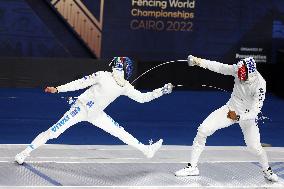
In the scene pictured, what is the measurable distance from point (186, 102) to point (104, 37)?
2268 millimetres

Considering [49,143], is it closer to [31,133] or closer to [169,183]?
[31,133]

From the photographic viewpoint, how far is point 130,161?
877cm

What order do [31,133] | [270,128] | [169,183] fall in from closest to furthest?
[169,183], [31,133], [270,128]

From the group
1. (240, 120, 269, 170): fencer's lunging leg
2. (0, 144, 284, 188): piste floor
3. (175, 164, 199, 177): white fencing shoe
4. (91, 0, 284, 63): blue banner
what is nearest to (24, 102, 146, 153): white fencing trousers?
(0, 144, 284, 188): piste floor

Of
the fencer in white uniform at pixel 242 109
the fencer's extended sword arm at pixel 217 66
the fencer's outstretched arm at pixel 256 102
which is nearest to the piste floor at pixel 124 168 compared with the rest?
the fencer in white uniform at pixel 242 109

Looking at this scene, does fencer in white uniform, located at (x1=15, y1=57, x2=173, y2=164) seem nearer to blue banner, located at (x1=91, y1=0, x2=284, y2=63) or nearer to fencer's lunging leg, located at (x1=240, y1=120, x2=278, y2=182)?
fencer's lunging leg, located at (x1=240, y1=120, x2=278, y2=182)

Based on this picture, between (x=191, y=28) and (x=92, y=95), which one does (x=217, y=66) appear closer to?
(x=92, y=95)

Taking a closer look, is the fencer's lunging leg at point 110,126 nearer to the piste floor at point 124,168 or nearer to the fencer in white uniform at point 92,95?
the fencer in white uniform at point 92,95

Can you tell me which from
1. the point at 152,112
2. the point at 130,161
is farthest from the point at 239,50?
the point at 130,161

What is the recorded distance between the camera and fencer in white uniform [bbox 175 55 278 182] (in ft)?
25.3

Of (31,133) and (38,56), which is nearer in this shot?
(31,133)

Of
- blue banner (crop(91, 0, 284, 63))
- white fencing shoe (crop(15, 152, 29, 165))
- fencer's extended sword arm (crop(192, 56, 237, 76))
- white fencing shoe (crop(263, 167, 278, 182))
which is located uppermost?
blue banner (crop(91, 0, 284, 63))

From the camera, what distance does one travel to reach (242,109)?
25.8ft

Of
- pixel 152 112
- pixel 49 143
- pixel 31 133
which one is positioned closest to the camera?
pixel 49 143
